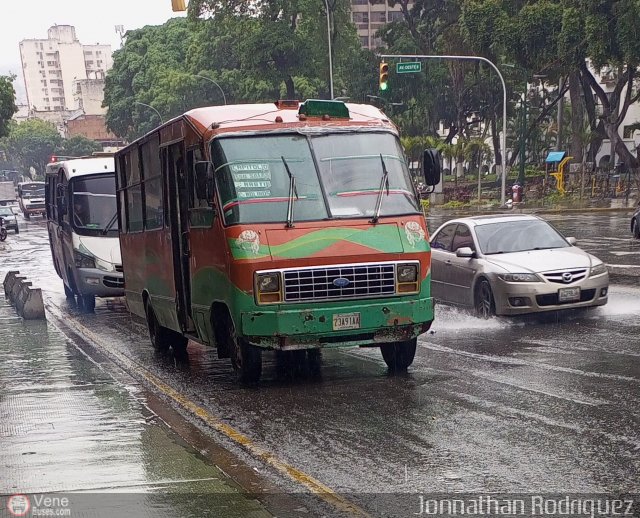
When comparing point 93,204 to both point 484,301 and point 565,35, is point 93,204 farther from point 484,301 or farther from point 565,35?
point 565,35

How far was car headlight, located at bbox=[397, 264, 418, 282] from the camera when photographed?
1026 centimetres

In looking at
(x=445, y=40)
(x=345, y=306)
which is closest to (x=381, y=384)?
(x=345, y=306)

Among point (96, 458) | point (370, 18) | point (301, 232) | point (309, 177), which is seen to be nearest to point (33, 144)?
point (370, 18)

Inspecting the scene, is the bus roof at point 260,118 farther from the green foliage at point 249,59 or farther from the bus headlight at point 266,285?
the green foliage at point 249,59

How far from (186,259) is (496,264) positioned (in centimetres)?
494

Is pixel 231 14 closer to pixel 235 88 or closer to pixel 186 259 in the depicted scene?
pixel 235 88

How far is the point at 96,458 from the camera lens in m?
7.49

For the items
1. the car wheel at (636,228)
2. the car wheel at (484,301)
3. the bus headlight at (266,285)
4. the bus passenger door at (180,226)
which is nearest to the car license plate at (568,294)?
the car wheel at (484,301)

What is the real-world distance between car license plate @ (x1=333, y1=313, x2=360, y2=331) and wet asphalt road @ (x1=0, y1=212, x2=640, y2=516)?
0.61 m

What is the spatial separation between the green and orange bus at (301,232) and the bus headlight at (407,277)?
1 centimetres

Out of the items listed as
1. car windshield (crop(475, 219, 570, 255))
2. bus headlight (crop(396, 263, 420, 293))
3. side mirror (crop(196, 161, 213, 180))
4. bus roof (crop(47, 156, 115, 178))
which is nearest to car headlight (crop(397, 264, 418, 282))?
bus headlight (crop(396, 263, 420, 293))

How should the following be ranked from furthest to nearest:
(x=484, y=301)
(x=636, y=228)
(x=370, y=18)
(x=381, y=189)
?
(x=370, y=18) < (x=636, y=228) < (x=484, y=301) < (x=381, y=189)

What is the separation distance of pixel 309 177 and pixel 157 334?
4283mm

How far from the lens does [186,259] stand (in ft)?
38.8
